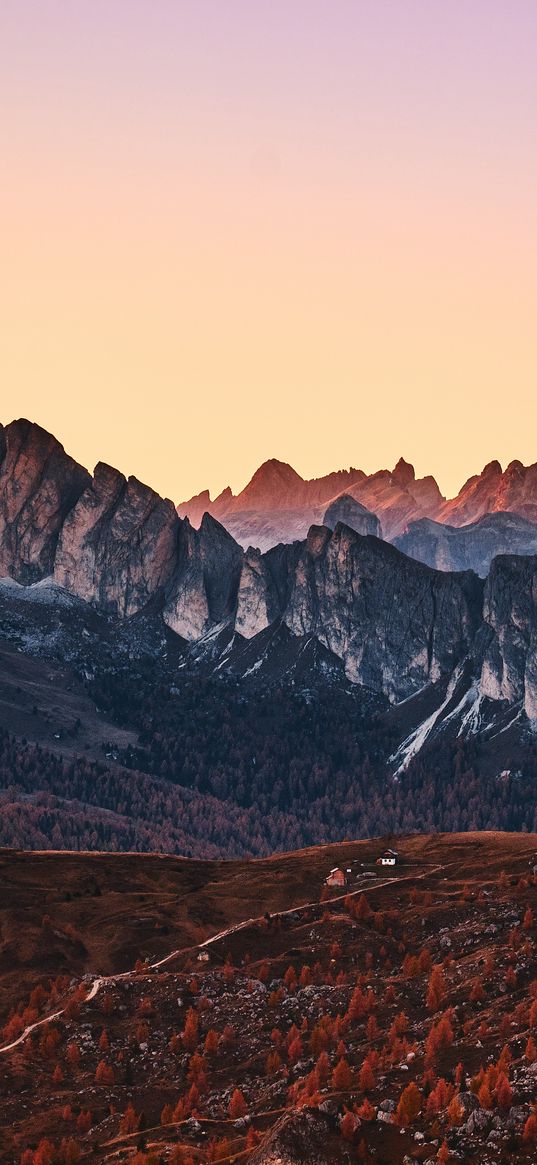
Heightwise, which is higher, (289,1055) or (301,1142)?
(289,1055)

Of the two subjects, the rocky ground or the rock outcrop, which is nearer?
the rock outcrop

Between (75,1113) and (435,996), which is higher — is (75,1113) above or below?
below

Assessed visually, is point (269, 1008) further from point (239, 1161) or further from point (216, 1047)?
point (239, 1161)

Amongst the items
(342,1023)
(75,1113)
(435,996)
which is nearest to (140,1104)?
(75,1113)

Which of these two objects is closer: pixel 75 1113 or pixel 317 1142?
pixel 317 1142

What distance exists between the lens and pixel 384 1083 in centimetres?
13338

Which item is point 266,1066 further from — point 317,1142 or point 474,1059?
point 317,1142

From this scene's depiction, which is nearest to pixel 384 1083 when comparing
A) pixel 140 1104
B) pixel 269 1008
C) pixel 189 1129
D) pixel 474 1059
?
pixel 474 1059

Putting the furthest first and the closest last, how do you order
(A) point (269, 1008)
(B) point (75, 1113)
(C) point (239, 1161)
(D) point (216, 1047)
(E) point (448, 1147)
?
(A) point (269, 1008)
(D) point (216, 1047)
(B) point (75, 1113)
(C) point (239, 1161)
(E) point (448, 1147)

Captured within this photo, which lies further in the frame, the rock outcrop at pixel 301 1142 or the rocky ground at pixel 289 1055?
the rocky ground at pixel 289 1055

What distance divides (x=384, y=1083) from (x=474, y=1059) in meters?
Result: 8.63

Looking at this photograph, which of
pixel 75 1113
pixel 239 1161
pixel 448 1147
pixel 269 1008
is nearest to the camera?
pixel 448 1147

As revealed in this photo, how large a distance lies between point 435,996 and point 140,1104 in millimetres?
33698

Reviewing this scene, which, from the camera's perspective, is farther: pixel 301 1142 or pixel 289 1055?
pixel 289 1055
